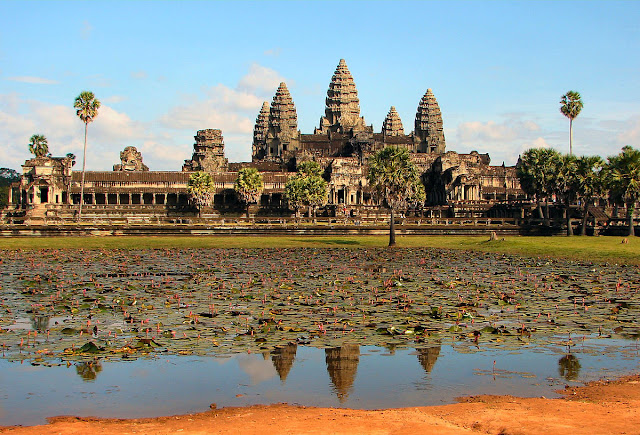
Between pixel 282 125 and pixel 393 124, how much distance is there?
3124 centimetres

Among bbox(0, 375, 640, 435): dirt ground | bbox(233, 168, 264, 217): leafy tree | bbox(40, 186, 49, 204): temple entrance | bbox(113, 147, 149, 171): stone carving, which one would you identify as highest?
bbox(113, 147, 149, 171): stone carving

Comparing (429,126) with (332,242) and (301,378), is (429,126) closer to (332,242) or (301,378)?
(332,242)

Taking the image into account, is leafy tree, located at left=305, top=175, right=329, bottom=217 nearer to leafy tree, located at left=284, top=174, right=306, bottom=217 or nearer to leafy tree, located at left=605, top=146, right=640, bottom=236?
leafy tree, located at left=284, top=174, right=306, bottom=217

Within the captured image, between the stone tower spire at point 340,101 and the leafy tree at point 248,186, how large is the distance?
6173cm

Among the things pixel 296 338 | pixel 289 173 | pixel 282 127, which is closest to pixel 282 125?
pixel 282 127

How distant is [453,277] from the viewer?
30734 mm

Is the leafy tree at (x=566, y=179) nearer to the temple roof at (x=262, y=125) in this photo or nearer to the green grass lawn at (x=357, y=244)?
the green grass lawn at (x=357, y=244)

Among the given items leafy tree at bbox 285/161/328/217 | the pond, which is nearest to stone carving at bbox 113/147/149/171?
leafy tree at bbox 285/161/328/217

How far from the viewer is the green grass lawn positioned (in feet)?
151

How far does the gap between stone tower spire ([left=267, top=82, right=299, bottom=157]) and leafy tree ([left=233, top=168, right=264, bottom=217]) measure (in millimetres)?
47454

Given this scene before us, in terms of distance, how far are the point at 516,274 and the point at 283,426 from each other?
2283 cm

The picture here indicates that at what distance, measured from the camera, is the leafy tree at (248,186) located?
111062 millimetres

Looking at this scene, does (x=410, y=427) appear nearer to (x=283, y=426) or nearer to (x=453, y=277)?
(x=283, y=426)

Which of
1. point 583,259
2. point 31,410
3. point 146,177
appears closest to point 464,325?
point 31,410
